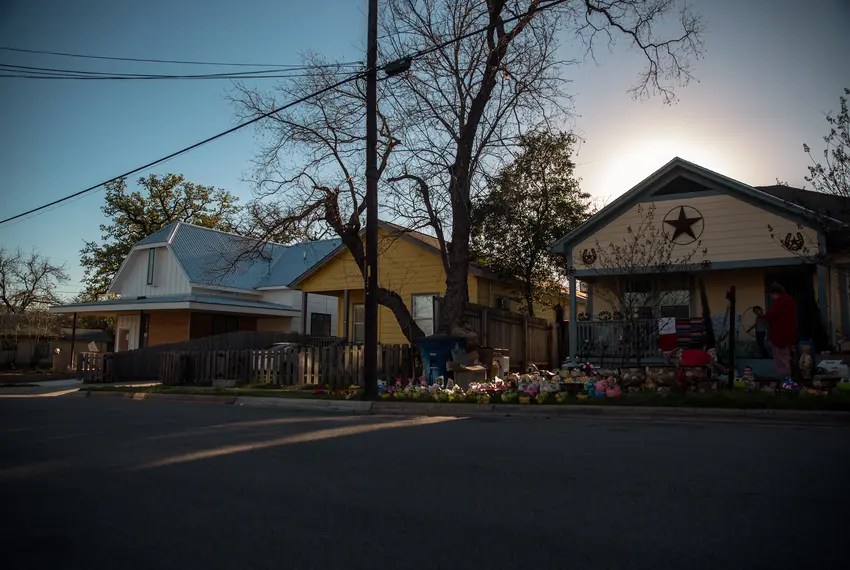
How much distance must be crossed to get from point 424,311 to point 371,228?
11054 mm

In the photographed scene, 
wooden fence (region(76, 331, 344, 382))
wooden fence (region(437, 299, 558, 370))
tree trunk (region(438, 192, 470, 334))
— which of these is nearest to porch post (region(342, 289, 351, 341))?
wooden fence (region(76, 331, 344, 382))

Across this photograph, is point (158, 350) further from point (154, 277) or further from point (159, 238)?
point (159, 238)

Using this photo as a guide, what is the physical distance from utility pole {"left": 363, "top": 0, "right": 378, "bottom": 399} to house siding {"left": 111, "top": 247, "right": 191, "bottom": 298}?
62.0ft

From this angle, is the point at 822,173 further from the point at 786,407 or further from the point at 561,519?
the point at 561,519

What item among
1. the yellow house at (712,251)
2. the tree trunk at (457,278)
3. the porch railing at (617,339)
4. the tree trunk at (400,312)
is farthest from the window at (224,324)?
the porch railing at (617,339)

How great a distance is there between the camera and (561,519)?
443 cm

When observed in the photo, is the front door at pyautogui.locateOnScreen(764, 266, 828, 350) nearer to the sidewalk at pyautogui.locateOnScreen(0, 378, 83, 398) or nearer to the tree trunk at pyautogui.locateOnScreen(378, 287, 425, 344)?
the tree trunk at pyautogui.locateOnScreen(378, 287, 425, 344)

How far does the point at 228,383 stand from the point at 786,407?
594 inches

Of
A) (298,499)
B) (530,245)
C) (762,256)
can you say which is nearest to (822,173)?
(762,256)

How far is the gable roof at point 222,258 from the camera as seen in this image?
3111cm

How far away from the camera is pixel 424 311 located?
25.2 m

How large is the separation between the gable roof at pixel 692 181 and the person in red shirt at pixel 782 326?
4125 mm

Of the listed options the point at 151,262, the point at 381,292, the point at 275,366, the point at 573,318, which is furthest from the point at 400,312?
the point at 151,262

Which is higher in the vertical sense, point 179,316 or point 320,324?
point 179,316
